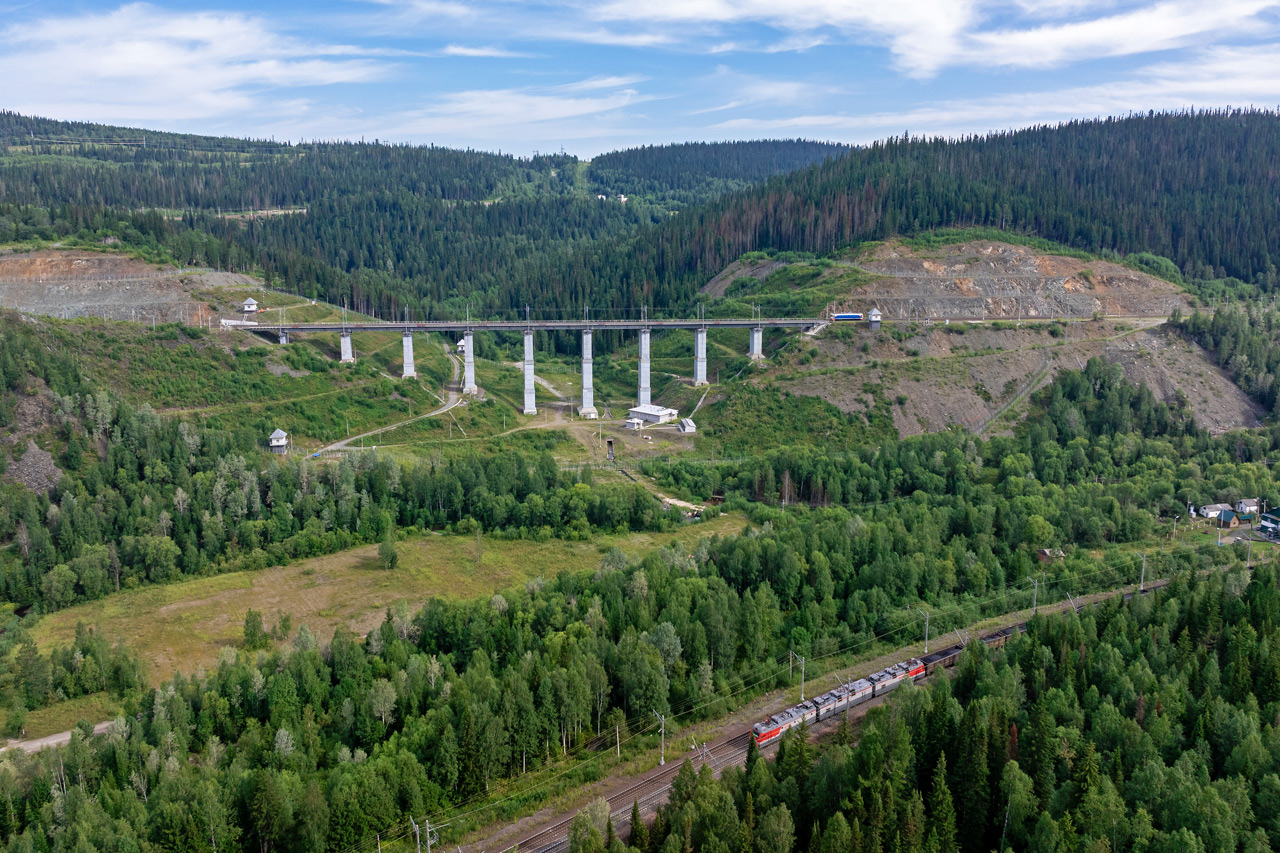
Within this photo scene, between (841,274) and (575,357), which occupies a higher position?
(841,274)

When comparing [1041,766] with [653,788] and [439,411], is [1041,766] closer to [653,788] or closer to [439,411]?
[653,788]

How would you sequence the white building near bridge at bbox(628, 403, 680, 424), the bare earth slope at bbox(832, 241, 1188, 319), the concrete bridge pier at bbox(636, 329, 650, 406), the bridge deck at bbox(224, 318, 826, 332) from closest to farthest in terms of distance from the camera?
the white building near bridge at bbox(628, 403, 680, 424)
the bridge deck at bbox(224, 318, 826, 332)
the concrete bridge pier at bbox(636, 329, 650, 406)
the bare earth slope at bbox(832, 241, 1188, 319)

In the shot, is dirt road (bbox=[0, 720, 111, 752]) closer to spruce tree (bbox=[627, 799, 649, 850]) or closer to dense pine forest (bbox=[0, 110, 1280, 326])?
spruce tree (bbox=[627, 799, 649, 850])

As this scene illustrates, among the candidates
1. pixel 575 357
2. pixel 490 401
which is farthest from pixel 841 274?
pixel 490 401

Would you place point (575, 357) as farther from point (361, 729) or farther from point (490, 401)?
point (361, 729)

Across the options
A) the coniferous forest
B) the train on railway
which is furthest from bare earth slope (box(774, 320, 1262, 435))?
the train on railway
